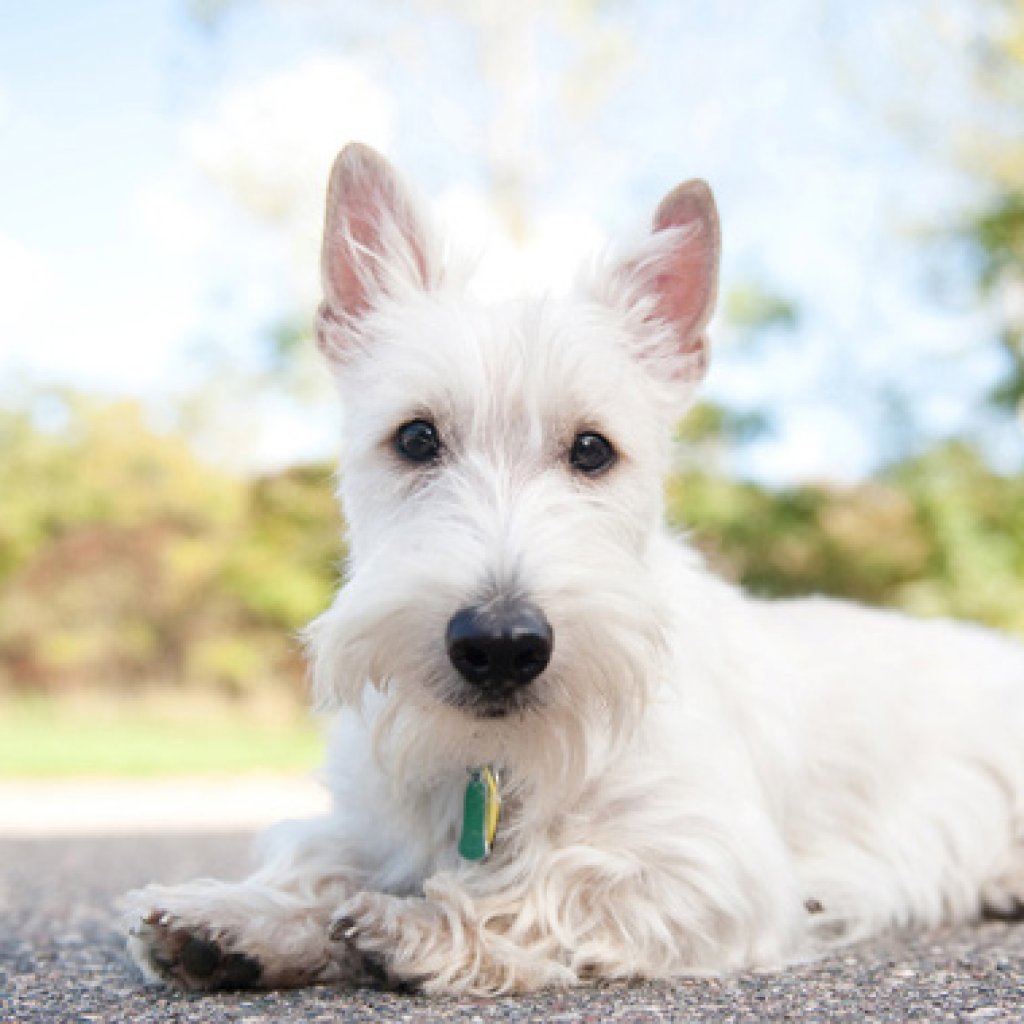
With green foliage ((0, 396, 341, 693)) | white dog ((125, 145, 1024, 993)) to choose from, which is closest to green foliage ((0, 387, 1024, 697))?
green foliage ((0, 396, 341, 693))

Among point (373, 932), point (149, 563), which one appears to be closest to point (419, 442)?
point (373, 932)

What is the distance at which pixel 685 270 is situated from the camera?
4230 mm

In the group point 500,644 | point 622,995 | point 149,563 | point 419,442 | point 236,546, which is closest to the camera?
point 500,644

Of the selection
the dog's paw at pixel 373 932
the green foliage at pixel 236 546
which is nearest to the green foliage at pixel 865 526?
the green foliage at pixel 236 546

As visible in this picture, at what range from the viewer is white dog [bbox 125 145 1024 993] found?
3.17 metres

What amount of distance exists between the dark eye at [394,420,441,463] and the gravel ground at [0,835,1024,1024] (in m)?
1.34

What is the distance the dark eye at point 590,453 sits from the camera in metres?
3.69

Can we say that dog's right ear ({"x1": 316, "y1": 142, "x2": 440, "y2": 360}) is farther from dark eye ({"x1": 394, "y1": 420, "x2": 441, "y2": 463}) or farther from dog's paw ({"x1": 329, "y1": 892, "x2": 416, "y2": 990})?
dog's paw ({"x1": 329, "y1": 892, "x2": 416, "y2": 990})

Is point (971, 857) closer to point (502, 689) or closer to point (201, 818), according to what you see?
point (502, 689)

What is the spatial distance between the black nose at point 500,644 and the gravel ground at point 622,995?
0.72 m

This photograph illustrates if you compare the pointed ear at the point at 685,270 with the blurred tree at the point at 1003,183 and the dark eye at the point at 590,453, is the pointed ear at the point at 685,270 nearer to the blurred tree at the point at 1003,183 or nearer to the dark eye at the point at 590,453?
the dark eye at the point at 590,453

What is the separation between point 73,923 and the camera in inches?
193

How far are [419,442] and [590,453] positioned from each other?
45 centimetres

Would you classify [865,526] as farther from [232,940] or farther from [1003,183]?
[232,940]
